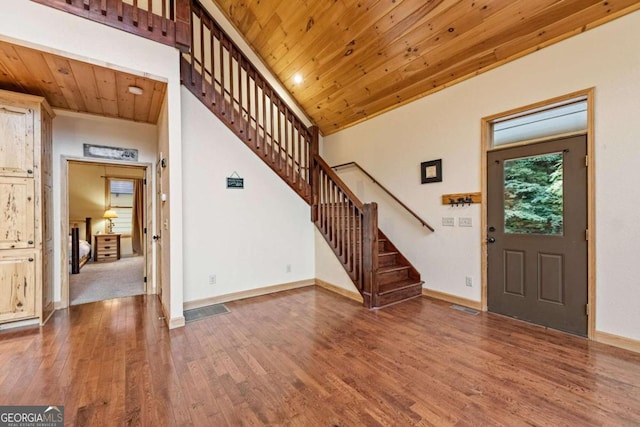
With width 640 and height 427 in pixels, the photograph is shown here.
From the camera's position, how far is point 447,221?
3658 mm

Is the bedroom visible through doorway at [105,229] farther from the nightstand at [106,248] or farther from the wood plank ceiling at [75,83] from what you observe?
the wood plank ceiling at [75,83]

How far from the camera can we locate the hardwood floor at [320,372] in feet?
5.42

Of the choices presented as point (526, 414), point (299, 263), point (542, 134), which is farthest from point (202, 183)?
point (542, 134)

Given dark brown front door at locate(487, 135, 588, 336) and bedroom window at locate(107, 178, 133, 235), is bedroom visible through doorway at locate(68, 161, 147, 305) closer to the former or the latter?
bedroom window at locate(107, 178, 133, 235)

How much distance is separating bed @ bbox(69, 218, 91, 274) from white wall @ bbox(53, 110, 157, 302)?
72.9 inches

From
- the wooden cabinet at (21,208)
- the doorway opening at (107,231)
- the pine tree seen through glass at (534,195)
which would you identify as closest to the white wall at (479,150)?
the pine tree seen through glass at (534,195)

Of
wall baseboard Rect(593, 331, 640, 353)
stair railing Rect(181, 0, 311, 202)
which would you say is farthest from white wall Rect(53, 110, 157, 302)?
wall baseboard Rect(593, 331, 640, 353)

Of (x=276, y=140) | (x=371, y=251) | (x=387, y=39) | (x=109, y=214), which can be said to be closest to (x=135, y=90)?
(x=276, y=140)

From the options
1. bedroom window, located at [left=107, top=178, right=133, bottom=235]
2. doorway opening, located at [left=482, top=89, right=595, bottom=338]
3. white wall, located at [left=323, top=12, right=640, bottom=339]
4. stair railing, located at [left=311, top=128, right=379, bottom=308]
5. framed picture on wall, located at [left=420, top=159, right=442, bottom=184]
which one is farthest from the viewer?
bedroom window, located at [left=107, top=178, right=133, bottom=235]

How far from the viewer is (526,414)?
1633 mm

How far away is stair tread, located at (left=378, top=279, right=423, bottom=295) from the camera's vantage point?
3.65 metres

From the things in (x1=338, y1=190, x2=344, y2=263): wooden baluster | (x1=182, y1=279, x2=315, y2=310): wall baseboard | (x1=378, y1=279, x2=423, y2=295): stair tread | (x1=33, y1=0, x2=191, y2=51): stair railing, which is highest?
(x1=33, y1=0, x2=191, y2=51): stair railing

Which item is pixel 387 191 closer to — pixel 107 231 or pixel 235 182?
pixel 235 182

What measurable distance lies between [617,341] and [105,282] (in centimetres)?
707
